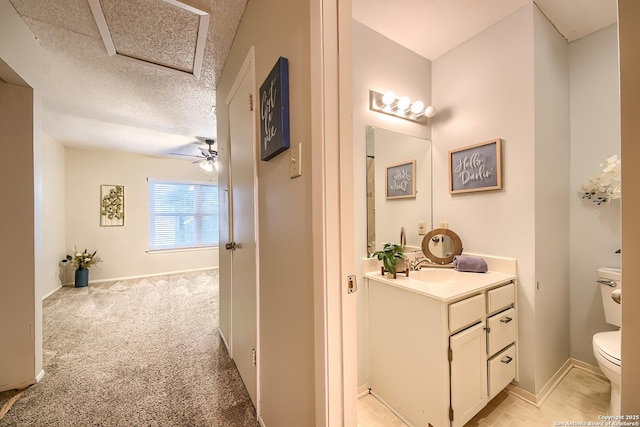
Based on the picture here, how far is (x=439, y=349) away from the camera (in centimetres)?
126

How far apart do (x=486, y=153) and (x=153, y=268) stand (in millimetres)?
5786

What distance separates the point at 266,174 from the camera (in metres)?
1.25

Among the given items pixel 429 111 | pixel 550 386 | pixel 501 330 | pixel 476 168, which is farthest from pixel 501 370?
pixel 429 111

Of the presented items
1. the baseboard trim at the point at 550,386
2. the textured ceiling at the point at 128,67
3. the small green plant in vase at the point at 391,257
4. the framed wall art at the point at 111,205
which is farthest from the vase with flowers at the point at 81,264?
the baseboard trim at the point at 550,386

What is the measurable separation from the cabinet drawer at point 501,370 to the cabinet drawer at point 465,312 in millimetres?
349

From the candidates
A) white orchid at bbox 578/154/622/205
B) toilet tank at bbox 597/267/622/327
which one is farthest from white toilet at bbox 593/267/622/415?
white orchid at bbox 578/154/622/205

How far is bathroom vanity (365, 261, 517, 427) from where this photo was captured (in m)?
1.27

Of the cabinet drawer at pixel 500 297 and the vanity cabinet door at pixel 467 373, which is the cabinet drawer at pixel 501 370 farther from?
the cabinet drawer at pixel 500 297

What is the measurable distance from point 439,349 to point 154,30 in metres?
2.59

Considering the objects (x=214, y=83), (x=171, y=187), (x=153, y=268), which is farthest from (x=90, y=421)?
(x=171, y=187)

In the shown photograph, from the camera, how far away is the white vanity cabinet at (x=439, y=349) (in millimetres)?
1264

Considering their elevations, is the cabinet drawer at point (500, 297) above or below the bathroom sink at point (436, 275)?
below

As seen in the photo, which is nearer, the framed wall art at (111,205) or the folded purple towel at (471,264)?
the folded purple towel at (471,264)

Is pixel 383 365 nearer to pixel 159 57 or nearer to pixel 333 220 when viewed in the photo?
pixel 333 220
